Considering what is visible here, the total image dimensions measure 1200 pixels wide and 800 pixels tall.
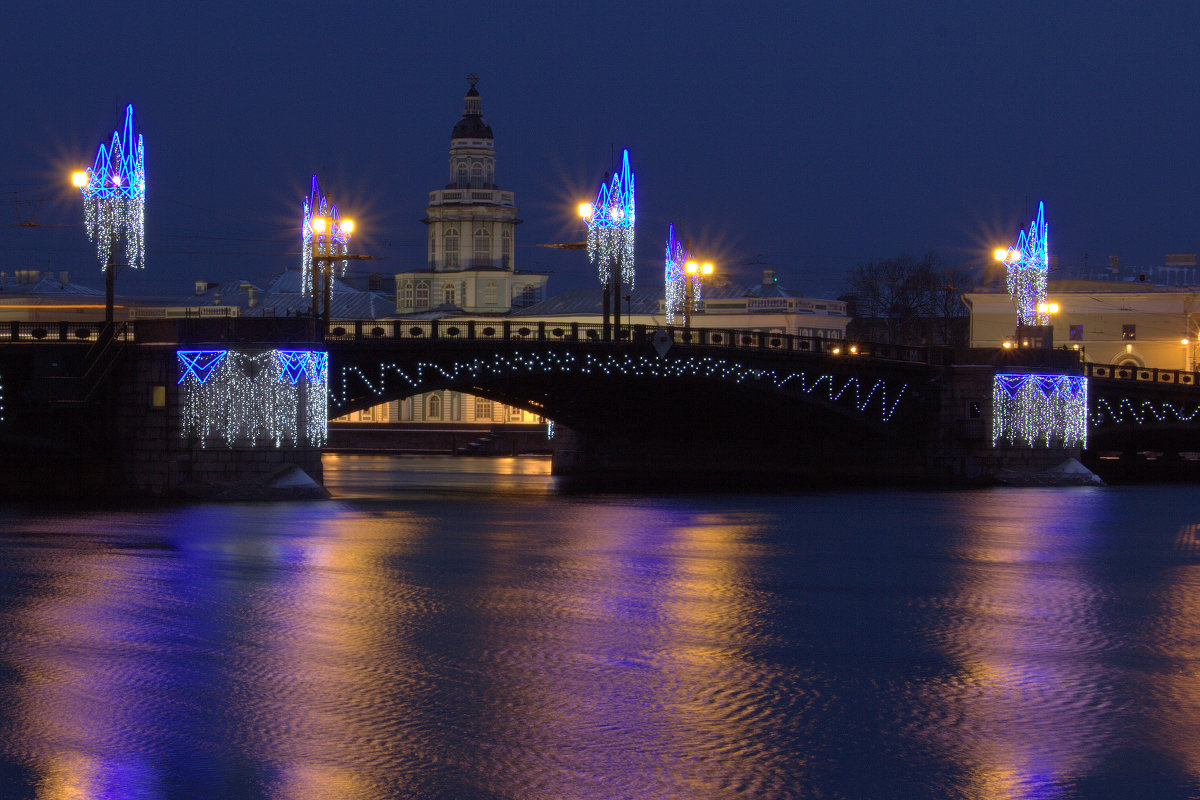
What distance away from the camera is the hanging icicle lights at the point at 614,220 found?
54375 mm

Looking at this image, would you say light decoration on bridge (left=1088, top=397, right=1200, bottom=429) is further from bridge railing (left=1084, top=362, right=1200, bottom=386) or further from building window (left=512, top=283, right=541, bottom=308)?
building window (left=512, top=283, right=541, bottom=308)

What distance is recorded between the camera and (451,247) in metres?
119

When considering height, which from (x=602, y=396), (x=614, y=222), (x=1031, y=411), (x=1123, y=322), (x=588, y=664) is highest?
(x=614, y=222)

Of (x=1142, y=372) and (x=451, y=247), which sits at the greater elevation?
(x=451, y=247)

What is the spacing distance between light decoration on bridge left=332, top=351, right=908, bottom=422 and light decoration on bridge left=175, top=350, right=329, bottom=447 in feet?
12.1

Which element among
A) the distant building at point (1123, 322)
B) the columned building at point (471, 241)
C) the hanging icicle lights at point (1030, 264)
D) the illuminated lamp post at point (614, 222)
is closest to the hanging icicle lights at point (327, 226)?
the illuminated lamp post at point (614, 222)

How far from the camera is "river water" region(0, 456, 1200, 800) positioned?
14328 mm

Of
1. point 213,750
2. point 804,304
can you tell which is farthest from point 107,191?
point 804,304

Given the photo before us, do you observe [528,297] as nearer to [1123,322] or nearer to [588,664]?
[1123,322]

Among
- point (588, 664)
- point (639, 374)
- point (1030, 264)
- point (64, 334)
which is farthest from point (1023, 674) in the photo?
point (1030, 264)

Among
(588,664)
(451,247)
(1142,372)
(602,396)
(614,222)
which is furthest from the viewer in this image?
(451,247)

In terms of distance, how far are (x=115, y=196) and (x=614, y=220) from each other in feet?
55.0

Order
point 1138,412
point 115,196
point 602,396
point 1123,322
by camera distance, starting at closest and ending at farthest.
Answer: point 115,196
point 602,396
point 1138,412
point 1123,322

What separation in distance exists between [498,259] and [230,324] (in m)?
74.0
